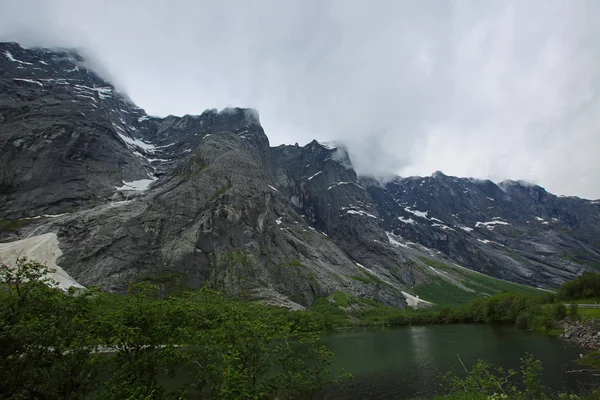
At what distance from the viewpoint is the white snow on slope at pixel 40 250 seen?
4708 inches

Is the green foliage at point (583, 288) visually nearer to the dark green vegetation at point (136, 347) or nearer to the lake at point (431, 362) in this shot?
the lake at point (431, 362)

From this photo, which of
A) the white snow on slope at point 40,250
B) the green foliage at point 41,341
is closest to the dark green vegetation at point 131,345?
the green foliage at point 41,341

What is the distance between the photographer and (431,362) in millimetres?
49719

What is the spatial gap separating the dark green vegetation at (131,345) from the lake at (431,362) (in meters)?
22.1

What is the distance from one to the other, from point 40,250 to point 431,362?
142 m

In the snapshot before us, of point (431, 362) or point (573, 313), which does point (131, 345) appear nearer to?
point (431, 362)

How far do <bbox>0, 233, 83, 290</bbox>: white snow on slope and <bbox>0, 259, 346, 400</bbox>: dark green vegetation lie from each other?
4791 inches

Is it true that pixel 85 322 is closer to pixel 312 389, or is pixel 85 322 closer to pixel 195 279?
pixel 312 389

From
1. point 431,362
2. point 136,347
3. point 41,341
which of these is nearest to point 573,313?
point 431,362

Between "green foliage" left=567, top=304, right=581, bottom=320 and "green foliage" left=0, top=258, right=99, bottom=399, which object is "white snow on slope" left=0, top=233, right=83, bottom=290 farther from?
"green foliage" left=567, top=304, right=581, bottom=320

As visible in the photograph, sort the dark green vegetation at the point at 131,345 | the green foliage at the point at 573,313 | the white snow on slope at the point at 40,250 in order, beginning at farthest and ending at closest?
the white snow on slope at the point at 40,250 → the green foliage at the point at 573,313 → the dark green vegetation at the point at 131,345

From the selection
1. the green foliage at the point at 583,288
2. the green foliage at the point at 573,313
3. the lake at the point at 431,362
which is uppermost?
the green foliage at the point at 583,288

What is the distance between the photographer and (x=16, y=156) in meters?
170

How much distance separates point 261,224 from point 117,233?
67040 millimetres
